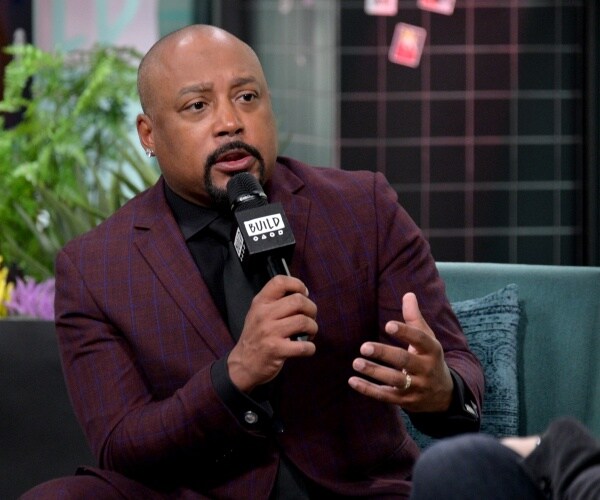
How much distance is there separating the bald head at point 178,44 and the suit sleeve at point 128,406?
0.31 metres

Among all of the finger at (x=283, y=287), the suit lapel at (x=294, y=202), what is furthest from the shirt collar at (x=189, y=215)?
the finger at (x=283, y=287)

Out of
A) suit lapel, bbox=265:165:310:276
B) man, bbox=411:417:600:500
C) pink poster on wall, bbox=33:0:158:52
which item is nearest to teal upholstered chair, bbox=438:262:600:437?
suit lapel, bbox=265:165:310:276

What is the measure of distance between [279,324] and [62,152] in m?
2.39

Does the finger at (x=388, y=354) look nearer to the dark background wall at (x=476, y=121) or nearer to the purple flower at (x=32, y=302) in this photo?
the purple flower at (x=32, y=302)

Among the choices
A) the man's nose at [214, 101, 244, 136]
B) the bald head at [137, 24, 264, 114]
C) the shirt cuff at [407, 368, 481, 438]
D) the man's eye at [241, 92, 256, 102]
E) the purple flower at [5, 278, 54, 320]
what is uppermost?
the bald head at [137, 24, 264, 114]

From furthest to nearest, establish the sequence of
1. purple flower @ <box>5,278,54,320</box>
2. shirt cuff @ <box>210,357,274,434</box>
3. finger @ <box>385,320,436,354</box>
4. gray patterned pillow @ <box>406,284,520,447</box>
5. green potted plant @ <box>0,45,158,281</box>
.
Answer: green potted plant @ <box>0,45,158,281</box> → purple flower @ <box>5,278,54,320</box> → gray patterned pillow @ <box>406,284,520,447</box> → shirt cuff @ <box>210,357,274,434</box> → finger @ <box>385,320,436,354</box>

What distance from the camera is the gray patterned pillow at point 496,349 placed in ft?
7.36

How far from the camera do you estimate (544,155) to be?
5.34 metres

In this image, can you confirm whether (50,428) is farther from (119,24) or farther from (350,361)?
(119,24)

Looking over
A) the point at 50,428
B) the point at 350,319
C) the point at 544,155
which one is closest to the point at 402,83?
the point at 544,155

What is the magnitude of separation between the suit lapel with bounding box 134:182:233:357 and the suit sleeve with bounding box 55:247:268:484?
73 millimetres

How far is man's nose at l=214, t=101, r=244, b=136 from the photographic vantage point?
75.9 inches

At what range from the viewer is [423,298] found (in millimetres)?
1958

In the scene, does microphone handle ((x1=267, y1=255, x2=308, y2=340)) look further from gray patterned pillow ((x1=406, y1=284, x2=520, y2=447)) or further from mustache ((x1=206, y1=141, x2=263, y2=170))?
gray patterned pillow ((x1=406, y1=284, x2=520, y2=447))
